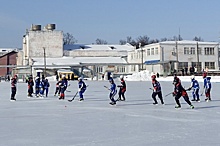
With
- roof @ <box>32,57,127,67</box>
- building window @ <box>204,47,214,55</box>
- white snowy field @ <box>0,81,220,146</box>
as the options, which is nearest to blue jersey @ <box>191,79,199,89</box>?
white snowy field @ <box>0,81,220,146</box>

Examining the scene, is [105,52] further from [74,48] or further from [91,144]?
[91,144]

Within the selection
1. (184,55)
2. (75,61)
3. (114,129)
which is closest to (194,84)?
(114,129)

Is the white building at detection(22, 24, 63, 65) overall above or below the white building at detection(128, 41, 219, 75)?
above

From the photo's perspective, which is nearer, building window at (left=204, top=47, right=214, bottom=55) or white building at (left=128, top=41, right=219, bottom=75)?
white building at (left=128, top=41, right=219, bottom=75)

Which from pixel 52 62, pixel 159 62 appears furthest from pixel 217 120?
pixel 52 62

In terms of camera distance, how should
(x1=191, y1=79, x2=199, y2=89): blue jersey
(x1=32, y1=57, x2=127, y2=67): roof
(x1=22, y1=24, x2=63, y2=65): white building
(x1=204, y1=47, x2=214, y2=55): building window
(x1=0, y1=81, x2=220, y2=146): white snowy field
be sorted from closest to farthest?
(x1=0, y1=81, x2=220, y2=146): white snowy field < (x1=191, y1=79, x2=199, y2=89): blue jersey < (x1=204, y1=47, x2=214, y2=55): building window < (x1=32, y1=57, x2=127, y2=67): roof < (x1=22, y1=24, x2=63, y2=65): white building

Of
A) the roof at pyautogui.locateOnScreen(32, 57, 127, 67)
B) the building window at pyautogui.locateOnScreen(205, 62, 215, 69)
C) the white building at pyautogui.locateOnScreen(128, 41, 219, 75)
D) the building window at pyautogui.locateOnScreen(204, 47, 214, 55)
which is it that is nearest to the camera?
the white building at pyautogui.locateOnScreen(128, 41, 219, 75)

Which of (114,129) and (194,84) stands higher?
(194,84)

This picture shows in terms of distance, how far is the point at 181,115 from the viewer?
10672mm

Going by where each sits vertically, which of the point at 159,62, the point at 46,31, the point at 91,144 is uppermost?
the point at 46,31

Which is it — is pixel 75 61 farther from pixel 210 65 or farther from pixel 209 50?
pixel 210 65

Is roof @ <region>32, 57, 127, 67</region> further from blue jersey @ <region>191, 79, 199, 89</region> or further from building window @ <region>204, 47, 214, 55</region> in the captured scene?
blue jersey @ <region>191, 79, 199, 89</region>

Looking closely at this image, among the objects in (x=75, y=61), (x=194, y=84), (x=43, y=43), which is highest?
(x=43, y=43)

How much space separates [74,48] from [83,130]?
224 ft
